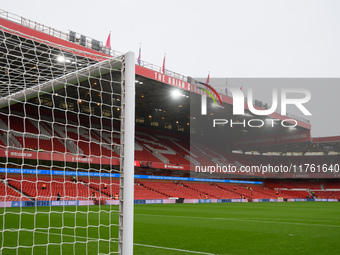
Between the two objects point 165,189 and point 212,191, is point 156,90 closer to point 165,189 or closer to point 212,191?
point 165,189

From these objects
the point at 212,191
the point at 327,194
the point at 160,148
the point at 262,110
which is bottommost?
the point at 327,194

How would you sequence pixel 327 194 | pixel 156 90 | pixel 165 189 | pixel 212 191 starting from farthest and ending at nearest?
pixel 327 194, pixel 212 191, pixel 165 189, pixel 156 90

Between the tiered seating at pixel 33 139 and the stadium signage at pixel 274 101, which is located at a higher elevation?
the stadium signage at pixel 274 101

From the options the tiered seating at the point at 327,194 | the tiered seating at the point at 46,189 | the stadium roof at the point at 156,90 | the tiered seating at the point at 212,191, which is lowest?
the tiered seating at the point at 327,194

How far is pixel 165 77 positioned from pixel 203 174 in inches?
720

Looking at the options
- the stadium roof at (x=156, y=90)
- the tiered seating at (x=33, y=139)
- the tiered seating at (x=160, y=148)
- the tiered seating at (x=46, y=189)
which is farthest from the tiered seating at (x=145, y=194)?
the stadium roof at (x=156, y=90)

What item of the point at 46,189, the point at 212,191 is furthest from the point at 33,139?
the point at 212,191

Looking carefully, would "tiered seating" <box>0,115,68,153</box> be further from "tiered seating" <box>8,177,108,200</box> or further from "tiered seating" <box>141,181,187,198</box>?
"tiered seating" <box>141,181,187,198</box>

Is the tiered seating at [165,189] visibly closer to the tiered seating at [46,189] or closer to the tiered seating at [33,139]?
the tiered seating at [46,189]

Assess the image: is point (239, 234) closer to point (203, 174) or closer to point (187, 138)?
point (203, 174)

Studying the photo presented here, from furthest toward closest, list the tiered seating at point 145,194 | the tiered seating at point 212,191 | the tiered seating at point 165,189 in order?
the tiered seating at point 212,191, the tiered seating at point 165,189, the tiered seating at point 145,194

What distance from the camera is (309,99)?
3017cm

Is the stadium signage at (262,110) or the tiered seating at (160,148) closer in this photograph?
the stadium signage at (262,110)

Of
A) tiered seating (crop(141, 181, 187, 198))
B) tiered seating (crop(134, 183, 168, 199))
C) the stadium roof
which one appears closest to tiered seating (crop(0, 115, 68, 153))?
tiered seating (crop(134, 183, 168, 199))
